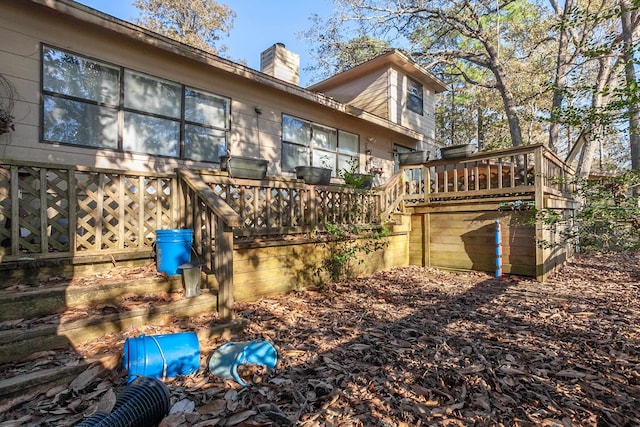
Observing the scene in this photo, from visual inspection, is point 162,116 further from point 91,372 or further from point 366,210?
point 91,372

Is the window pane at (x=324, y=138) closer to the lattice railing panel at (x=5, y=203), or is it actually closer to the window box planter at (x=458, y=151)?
the window box planter at (x=458, y=151)

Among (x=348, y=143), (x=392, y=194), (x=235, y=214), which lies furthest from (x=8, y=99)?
(x=348, y=143)

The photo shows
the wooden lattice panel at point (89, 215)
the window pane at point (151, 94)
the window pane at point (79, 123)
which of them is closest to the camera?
the wooden lattice panel at point (89, 215)

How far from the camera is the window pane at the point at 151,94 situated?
5.18 metres

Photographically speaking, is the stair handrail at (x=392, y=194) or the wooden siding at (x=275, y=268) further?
the stair handrail at (x=392, y=194)

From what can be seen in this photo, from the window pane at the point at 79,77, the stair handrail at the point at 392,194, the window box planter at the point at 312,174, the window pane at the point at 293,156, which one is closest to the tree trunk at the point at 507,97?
the stair handrail at the point at 392,194

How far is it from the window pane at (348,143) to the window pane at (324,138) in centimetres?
21

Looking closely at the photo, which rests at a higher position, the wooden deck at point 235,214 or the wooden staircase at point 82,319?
the wooden deck at point 235,214

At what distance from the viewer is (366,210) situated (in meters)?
6.17

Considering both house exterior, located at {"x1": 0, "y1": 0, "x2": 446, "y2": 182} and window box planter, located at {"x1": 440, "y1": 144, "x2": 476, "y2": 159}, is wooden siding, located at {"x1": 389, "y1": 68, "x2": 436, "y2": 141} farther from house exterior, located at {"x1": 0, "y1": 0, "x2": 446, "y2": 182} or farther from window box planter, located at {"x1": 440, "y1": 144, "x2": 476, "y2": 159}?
window box planter, located at {"x1": 440, "y1": 144, "x2": 476, "y2": 159}

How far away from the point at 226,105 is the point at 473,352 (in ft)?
19.4

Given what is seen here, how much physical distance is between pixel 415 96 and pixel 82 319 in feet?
37.6

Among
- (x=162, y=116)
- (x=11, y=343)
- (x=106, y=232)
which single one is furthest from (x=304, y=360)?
(x=162, y=116)

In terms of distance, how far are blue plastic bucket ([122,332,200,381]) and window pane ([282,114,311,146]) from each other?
5706 millimetres
